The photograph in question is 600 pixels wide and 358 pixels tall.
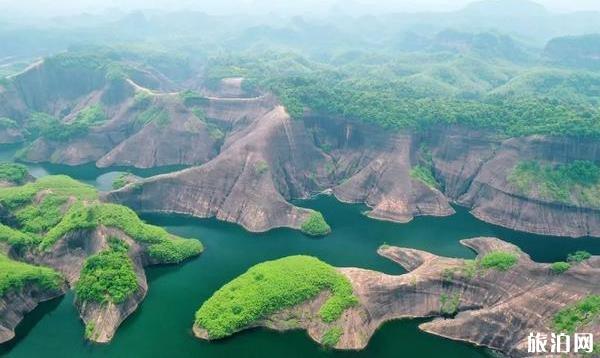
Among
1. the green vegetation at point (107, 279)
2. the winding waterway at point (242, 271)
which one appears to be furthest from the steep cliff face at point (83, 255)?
the winding waterway at point (242, 271)

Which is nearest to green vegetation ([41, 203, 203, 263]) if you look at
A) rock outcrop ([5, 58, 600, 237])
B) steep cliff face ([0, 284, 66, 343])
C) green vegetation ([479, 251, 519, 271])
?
steep cliff face ([0, 284, 66, 343])

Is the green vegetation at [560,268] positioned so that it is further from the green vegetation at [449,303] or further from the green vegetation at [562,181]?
the green vegetation at [562,181]

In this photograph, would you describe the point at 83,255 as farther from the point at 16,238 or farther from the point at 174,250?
the point at 174,250

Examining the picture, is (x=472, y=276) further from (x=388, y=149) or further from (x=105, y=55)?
(x=105, y=55)

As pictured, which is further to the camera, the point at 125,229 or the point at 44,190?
the point at 44,190

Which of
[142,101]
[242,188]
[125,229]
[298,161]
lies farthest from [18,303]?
[142,101]

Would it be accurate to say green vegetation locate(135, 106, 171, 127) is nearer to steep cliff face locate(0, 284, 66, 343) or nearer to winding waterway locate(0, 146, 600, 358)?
winding waterway locate(0, 146, 600, 358)

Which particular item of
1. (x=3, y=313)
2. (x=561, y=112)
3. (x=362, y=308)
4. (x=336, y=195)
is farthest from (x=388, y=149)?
(x=3, y=313)
